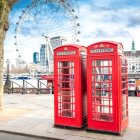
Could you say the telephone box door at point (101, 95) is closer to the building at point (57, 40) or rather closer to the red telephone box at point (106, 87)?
the red telephone box at point (106, 87)

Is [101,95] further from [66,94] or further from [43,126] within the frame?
[43,126]

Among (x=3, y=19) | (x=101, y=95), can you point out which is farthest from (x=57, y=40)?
(x=101, y=95)

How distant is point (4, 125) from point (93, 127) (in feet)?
9.14

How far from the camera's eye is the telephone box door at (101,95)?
7.46 metres

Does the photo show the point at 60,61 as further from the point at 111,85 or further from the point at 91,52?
the point at 111,85

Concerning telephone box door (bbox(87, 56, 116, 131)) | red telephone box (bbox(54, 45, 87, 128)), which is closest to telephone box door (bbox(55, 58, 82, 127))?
red telephone box (bbox(54, 45, 87, 128))

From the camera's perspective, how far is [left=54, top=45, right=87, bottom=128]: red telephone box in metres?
7.93

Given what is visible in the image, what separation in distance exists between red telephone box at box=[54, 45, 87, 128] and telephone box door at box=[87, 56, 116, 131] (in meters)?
0.34

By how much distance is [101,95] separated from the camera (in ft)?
25.5

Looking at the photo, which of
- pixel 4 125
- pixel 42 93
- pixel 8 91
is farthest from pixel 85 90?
pixel 8 91

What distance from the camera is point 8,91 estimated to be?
1853 centimetres

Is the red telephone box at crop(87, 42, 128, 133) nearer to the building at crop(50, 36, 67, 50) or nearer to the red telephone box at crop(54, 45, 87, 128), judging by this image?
the red telephone box at crop(54, 45, 87, 128)

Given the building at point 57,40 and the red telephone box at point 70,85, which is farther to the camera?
the building at point 57,40

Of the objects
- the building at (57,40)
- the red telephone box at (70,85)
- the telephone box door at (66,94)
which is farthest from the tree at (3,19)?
the building at (57,40)
